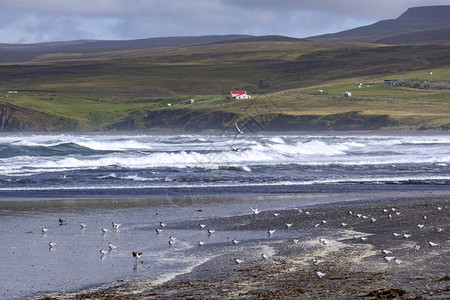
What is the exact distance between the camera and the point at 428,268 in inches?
499

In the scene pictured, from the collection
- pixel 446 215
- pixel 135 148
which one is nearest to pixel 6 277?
pixel 446 215

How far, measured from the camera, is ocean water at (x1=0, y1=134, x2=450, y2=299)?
13961 millimetres

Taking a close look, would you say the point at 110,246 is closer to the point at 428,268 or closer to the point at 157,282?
the point at 157,282

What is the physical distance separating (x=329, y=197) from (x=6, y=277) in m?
13.9

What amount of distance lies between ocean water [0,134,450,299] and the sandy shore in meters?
0.75

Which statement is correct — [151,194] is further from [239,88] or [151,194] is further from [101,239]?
[239,88]

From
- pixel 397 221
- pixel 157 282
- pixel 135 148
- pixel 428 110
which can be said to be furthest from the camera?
pixel 428 110

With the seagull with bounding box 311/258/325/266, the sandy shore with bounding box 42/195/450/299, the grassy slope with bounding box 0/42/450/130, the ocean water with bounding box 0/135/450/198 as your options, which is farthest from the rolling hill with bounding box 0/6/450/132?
the seagull with bounding box 311/258/325/266

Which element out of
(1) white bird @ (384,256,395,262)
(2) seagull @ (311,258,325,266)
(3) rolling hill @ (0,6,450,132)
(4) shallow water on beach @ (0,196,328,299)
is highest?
(3) rolling hill @ (0,6,450,132)

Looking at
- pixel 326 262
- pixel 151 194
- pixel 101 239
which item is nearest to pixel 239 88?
pixel 151 194

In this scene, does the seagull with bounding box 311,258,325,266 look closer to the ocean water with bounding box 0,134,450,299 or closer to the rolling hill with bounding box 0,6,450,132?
the ocean water with bounding box 0,134,450,299

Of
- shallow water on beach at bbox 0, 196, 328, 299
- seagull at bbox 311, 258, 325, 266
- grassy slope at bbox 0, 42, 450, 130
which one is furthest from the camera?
grassy slope at bbox 0, 42, 450, 130

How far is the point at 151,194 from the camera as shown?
25.5m

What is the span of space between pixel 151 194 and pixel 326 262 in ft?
42.7
